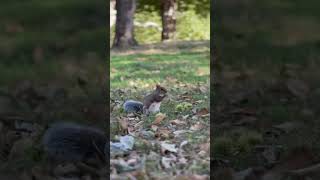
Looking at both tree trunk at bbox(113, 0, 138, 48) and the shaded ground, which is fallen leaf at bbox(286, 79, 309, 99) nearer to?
the shaded ground

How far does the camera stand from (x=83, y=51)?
5.78 feet

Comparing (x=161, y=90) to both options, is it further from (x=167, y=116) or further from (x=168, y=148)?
(x=168, y=148)

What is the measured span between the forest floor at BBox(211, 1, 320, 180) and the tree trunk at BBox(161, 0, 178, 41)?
400mm

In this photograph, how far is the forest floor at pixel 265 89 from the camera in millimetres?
1782

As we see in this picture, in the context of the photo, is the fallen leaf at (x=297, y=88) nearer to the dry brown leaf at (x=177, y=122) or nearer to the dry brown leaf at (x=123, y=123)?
the dry brown leaf at (x=177, y=122)

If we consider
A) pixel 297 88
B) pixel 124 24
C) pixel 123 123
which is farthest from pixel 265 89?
pixel 124 24

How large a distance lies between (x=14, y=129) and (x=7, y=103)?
0.08 meters

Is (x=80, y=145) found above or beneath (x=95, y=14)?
beneath

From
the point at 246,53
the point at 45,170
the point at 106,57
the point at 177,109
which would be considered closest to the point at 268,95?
the point at 246,53

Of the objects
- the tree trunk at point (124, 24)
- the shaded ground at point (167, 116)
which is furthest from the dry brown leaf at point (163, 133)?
the tree trunk at point (124, 24)

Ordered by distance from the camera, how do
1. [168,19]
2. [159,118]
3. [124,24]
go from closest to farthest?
[159,118]
[124,24]
[168,19]

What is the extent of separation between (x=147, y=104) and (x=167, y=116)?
65 mm

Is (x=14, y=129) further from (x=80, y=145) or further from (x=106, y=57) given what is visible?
(x=106, y=57)

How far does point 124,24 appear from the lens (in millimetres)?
2111
